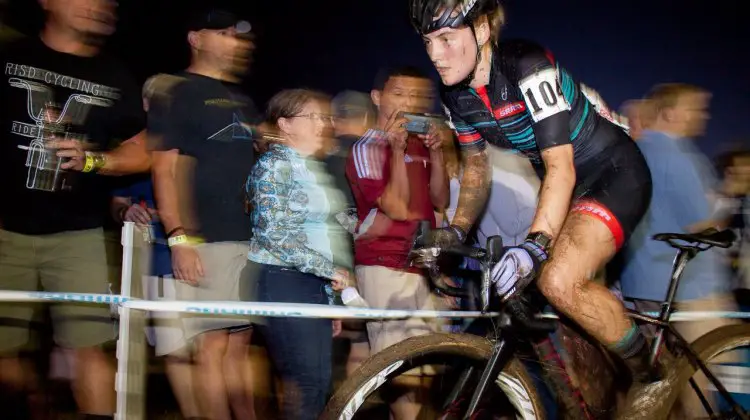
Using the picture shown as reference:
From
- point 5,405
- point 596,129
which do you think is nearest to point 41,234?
point 5,405

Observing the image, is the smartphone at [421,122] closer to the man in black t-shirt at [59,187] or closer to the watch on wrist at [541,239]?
the watch on wrist at [541,239]

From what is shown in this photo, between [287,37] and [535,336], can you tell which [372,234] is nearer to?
[535,336]

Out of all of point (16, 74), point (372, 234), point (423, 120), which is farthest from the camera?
point (423, 120)

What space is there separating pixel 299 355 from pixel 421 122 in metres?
1.59

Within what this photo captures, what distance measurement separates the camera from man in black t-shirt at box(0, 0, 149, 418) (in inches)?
114

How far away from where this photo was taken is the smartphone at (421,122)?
3531 millimetres

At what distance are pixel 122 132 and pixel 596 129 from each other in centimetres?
235

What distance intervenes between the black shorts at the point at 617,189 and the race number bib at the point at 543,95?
0.43m

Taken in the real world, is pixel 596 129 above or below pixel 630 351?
above

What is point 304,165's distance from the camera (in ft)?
9.80

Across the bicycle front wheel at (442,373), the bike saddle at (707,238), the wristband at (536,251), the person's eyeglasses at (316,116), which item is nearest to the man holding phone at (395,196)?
the person's eyeglasses at (316,116)

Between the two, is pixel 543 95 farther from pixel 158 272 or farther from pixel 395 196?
pixel 158 272

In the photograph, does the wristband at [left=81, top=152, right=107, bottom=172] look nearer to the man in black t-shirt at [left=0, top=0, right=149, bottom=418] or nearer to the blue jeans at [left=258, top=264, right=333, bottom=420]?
the man in black t-shirt at [left=0, top=0, right=149, bottom=418]

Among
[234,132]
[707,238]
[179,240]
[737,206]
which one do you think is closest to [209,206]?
[179,240]
